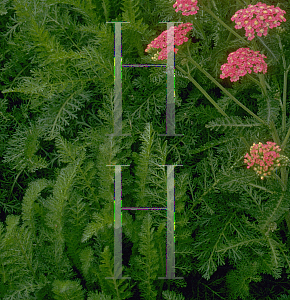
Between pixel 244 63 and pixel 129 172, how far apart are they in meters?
0.67

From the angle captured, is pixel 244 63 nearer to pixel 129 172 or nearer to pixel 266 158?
pixel 266 158

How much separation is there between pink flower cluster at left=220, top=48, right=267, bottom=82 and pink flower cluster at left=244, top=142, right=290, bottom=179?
0.74ft

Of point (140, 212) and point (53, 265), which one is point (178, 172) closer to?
point (140, 212)

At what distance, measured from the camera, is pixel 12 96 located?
5.58ft

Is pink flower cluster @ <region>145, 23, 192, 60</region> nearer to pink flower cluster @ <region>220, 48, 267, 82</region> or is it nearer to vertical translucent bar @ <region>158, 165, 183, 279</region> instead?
pink flower cluster @ <region>220, 48, 267, 82</region>

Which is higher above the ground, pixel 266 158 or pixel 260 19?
pixel 260 19

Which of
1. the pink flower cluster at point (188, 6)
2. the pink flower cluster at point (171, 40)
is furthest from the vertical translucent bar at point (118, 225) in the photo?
the pink flower cluster at point (188, 6)

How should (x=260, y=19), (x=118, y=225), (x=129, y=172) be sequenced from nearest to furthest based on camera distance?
(x=260, y=19)
(x=118, y=225)
(x=129, y=172)

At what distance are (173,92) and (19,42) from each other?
0.80 meters

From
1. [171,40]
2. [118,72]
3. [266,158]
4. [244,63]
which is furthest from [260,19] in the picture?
[118,72]

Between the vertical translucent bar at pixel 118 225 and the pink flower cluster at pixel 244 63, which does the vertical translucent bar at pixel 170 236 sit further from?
the pink flower cluster at pixel 244 63

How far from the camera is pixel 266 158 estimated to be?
929 mm

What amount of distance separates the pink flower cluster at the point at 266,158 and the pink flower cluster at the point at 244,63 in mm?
226

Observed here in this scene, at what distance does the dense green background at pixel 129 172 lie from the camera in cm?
113
